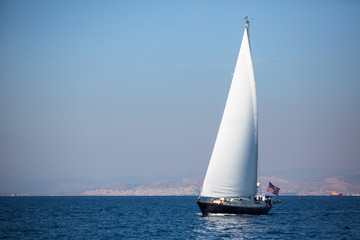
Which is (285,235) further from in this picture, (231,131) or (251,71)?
(251,71)

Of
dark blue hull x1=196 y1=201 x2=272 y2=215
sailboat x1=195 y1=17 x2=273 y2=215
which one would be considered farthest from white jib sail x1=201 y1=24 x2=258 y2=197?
dark blue hull x1=196 y1=201 x2=272 y2=215

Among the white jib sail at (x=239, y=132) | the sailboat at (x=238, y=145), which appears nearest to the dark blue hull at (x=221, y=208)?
the sailboat at (x=238, y=145)

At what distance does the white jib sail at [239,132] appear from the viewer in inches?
2485

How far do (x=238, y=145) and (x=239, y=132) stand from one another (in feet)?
5.13

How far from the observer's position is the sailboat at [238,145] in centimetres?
6272

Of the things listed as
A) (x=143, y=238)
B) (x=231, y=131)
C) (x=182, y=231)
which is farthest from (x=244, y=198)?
(x=143, y=238)

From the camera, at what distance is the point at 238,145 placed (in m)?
63.7

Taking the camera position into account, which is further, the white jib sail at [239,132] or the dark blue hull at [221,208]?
the white jib sail at [239,132]

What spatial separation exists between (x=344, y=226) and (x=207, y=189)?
15.9m

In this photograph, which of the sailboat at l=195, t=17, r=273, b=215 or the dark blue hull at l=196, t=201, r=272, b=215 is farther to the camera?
the sailboat at l=195, t=17, r=273, b=215

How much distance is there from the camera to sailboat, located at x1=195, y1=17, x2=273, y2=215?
6272cm

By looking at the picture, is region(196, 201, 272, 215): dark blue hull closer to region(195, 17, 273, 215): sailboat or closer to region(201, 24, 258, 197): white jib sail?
region(195, 17, 273, 215): sailboat

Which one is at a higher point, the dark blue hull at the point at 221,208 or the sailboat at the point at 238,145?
the sailboat at the point at 238,145

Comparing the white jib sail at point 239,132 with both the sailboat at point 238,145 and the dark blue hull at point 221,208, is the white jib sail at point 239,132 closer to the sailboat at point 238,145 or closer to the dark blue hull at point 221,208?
the sailboat at point 238,145
